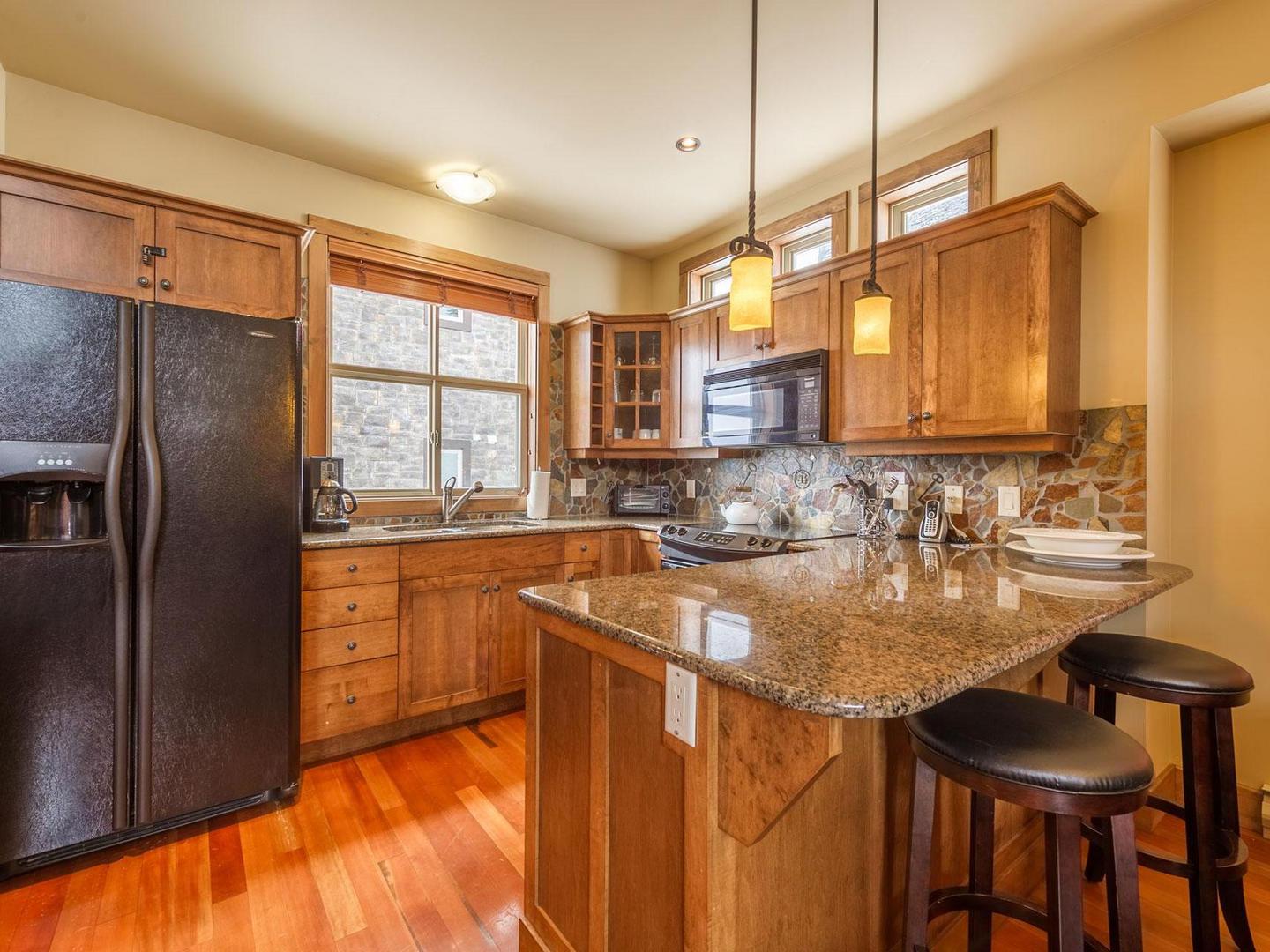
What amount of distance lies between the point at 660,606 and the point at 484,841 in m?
1.31

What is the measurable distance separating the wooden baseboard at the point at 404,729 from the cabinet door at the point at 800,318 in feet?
7.33

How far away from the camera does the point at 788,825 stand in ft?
3.71

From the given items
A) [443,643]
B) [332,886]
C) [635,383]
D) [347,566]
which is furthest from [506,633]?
[635,383]

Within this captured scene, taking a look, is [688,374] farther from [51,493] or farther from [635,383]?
[51,493]

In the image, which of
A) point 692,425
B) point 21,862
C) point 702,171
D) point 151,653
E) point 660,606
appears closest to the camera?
point 660,606

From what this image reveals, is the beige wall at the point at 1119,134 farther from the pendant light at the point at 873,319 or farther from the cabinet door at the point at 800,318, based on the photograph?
the pendant light at the point at 873,319

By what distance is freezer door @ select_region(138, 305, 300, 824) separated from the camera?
197 cm

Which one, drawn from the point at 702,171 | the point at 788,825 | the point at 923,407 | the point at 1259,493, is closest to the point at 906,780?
the point at 788,825

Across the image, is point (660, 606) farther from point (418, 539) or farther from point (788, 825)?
point (418, 539)

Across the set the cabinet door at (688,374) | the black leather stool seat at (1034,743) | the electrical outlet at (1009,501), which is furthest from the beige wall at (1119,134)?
the black leather stool seat at (1034,743)

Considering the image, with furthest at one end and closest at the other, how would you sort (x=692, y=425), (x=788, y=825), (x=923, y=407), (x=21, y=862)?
(x=692, y=425) → (x=923, y=407) → (x=21, y=862) → (x=788, y=825)

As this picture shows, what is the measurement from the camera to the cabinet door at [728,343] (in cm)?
323

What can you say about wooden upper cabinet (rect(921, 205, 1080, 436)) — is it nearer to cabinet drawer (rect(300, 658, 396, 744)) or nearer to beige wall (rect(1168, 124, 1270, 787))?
beige wall (rect(1168, 124, 1270, 787))

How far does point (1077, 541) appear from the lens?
192 cm
